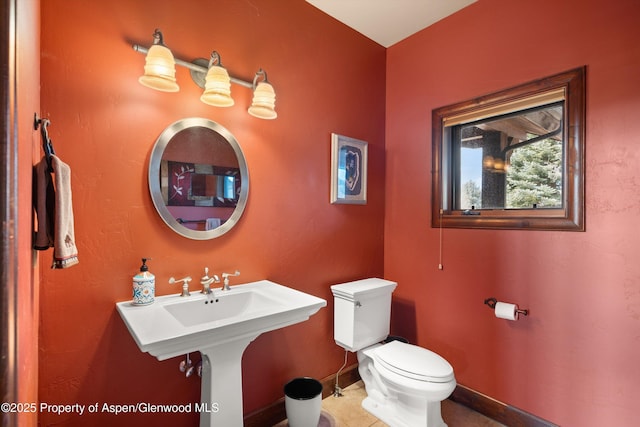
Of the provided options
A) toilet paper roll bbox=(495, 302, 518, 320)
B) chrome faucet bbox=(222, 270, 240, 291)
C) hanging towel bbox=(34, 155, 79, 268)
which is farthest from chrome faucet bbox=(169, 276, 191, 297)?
toilet paper roll bbox=(495, 302, 518, 320)

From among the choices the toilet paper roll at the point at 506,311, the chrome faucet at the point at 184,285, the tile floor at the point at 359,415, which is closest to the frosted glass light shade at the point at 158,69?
the chrome faucet at the point at 184,285

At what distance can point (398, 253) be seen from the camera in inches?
98.4

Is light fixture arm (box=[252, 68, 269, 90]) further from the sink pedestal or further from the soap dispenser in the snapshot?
the sink pedestal

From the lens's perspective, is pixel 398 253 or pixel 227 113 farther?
pixel 398 253

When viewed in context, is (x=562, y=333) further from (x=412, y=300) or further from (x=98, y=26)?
(x=98, y=26)

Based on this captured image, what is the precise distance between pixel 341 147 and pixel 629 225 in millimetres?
1641

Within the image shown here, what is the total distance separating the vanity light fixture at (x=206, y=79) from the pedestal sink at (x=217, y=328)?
98cm

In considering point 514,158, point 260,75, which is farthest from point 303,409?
point 514,158

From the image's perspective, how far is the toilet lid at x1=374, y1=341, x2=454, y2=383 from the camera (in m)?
1.66

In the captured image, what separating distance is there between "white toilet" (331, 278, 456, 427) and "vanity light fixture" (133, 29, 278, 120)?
1.30 metres

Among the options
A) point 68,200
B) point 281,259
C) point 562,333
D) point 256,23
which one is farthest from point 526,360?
point 256,23

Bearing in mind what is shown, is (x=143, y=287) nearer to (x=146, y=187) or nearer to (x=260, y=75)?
(x=146, y=187)

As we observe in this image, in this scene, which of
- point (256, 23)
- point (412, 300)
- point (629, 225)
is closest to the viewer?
point (629, 225)

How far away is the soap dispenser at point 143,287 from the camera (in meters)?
1.36
